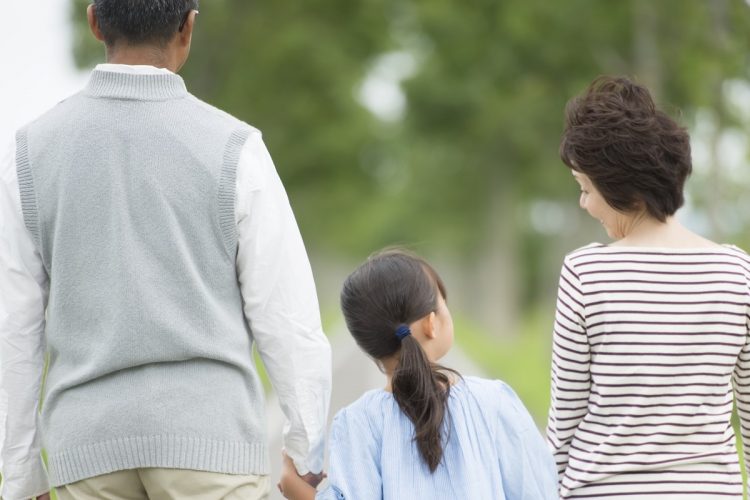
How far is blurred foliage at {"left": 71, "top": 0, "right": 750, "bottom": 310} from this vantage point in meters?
14.5

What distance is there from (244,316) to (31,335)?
1.90ft

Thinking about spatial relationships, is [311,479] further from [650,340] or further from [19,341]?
[650,340]

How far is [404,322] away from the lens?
3.29 m

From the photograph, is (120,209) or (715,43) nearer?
(120,209)

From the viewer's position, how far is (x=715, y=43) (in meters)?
11.2

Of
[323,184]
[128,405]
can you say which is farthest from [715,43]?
[323,184]

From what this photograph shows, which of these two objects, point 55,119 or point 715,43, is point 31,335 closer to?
point 55,119

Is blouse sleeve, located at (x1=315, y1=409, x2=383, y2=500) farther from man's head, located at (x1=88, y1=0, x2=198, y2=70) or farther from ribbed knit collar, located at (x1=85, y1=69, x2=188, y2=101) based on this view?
man's head, located at (x1=88, y1=0, x2=198, y2=70)

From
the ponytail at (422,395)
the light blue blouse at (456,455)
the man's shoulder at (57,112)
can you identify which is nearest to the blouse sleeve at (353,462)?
the light blue blouse at (456,455)

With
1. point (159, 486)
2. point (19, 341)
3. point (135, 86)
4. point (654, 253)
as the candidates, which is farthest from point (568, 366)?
point (19, 341)

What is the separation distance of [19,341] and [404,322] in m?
1.06

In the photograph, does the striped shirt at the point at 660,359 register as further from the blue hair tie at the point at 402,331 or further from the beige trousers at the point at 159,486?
the beige trousers at the point at 159,486

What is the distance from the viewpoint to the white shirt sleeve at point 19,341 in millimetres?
3078

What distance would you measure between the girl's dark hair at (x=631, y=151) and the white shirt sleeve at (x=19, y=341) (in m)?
1.52
